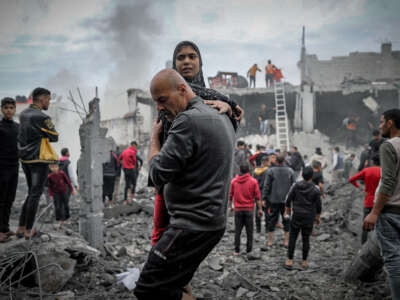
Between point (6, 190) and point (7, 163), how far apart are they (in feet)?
1.27

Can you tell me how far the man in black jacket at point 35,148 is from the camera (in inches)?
143

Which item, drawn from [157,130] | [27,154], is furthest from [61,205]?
Answer: [157,130]

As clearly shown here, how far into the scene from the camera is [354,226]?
6.69m

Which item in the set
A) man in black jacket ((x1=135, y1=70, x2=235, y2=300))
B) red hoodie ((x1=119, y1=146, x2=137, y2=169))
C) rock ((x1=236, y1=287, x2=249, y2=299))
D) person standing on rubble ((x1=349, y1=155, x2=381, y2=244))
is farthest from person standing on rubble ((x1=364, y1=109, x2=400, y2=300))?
red hoodie ((x1=119, y1=146, x2=137, y2=169))

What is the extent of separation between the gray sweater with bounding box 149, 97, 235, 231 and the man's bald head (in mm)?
86

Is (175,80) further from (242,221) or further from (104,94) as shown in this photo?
(104,94)

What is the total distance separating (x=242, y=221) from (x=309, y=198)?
1.47 metres

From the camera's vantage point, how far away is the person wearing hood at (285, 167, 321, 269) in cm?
467

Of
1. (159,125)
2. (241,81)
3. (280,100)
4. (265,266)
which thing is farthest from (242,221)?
(241,81)

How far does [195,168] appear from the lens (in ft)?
5.25

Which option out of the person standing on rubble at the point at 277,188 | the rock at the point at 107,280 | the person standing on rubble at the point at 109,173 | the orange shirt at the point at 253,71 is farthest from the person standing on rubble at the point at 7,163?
the orange shirt at the point at 253,71

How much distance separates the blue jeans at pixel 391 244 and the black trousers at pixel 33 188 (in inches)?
160

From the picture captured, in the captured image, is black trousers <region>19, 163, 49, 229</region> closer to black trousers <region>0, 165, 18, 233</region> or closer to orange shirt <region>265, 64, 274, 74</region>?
black trousers <region>0, 165, 18, 233</region>

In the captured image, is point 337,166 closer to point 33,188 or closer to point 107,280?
point 107,280
